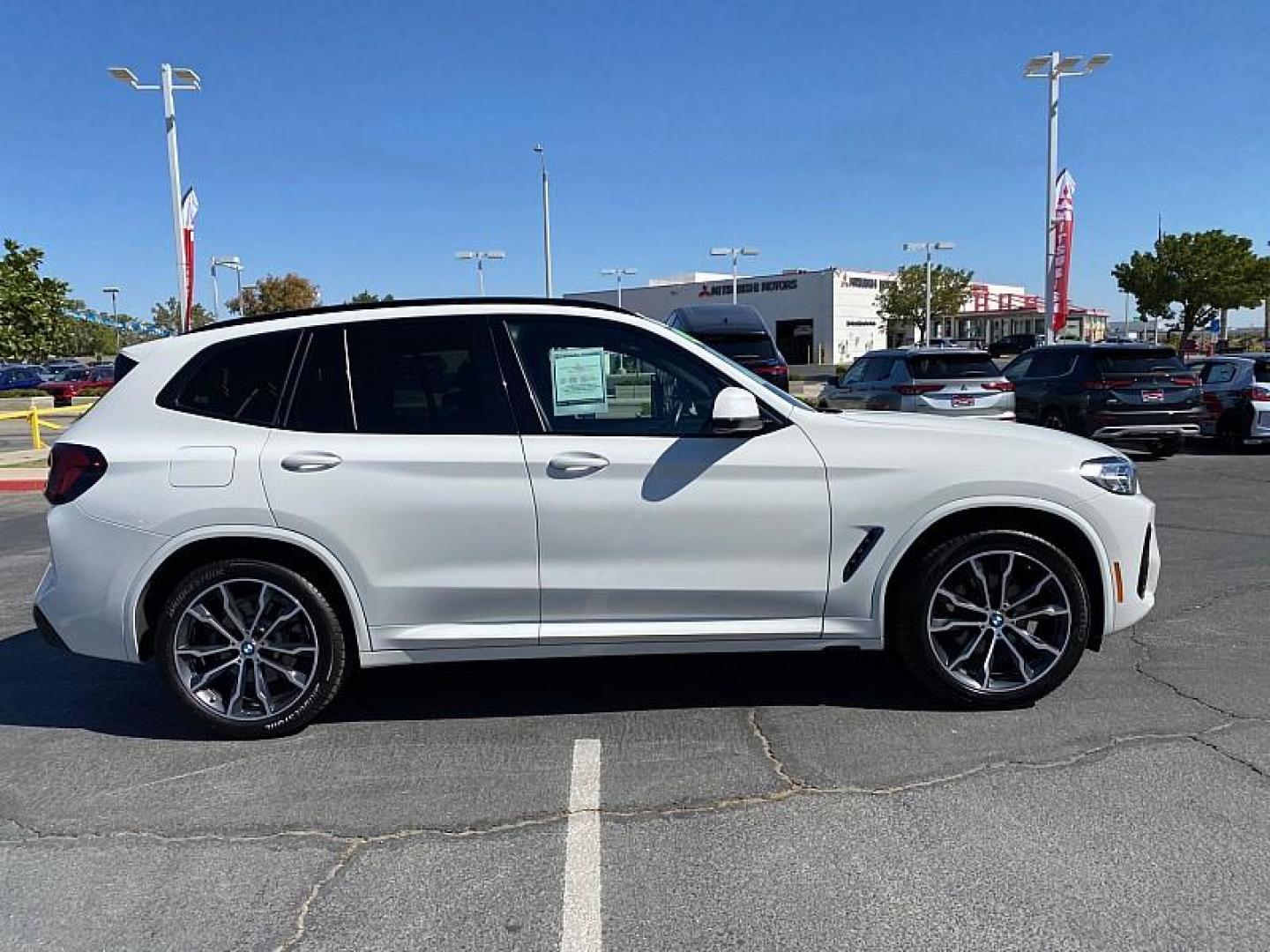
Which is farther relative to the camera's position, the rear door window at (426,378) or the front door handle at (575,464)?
the rear door window at (426,378)

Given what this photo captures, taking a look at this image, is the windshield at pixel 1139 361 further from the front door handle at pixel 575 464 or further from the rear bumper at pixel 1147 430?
the front door handle at pixel 575 464

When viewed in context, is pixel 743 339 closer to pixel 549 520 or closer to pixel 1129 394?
pixel 1129 394

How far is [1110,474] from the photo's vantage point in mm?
4129

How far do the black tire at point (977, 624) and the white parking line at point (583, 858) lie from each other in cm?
144

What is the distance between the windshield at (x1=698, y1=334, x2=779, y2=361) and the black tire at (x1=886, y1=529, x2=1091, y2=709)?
1111cm

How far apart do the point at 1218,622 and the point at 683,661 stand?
316 centimetres

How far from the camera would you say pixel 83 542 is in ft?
12.9

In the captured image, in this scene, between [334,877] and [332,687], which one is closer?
[334,877]

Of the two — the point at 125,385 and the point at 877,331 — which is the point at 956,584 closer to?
the point at 125,385

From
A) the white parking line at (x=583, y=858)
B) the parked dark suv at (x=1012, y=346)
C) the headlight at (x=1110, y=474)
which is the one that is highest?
the parked dark suv at (x=1012, y=346)

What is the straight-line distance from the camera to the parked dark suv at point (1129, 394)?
1258cm

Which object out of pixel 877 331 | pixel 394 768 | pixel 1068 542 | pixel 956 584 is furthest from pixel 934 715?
pixel 877 331

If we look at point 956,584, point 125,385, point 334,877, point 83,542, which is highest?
point 125,385

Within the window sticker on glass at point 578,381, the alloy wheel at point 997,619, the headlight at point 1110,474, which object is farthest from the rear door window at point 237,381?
the headlight at point 1110,474
